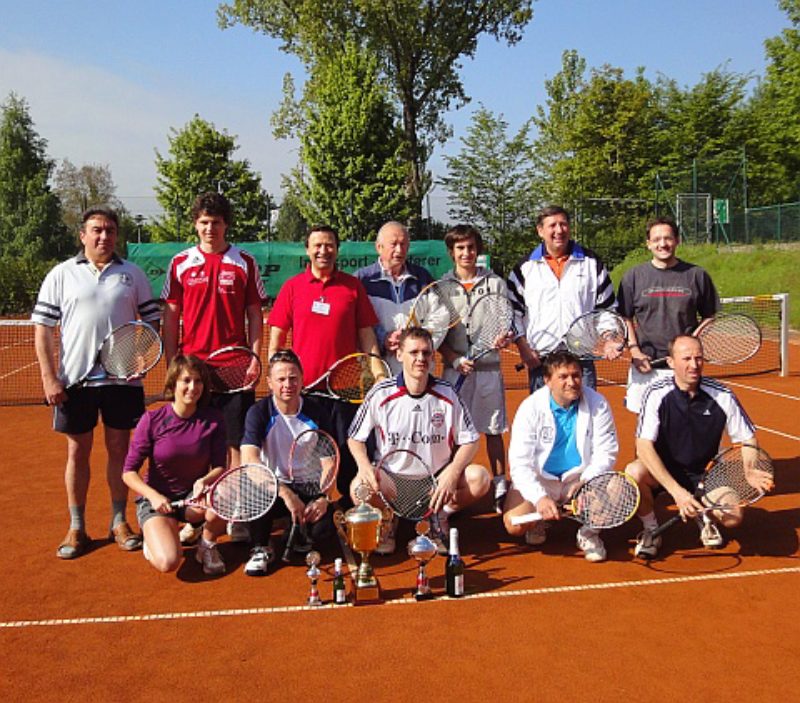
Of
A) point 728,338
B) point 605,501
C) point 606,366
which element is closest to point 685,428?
point 605,501

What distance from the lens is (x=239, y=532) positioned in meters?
4.93

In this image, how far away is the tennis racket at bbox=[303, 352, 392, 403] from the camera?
4.89m

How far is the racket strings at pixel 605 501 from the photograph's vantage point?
4238mm

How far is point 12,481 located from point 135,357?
2654 mm

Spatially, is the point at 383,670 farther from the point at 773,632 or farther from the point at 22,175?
the point at 22,175

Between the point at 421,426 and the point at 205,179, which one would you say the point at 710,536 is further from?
the point at 205,179

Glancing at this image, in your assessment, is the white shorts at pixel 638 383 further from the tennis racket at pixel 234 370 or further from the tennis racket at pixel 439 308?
the tennis racket at pixel 234 370

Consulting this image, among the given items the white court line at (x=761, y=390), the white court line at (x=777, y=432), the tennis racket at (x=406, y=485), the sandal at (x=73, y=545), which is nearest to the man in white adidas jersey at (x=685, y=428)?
the tennis racket at (x=406, y=485)

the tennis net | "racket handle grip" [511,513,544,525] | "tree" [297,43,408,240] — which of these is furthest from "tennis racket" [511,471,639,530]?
"tree" [297,43,408,240]

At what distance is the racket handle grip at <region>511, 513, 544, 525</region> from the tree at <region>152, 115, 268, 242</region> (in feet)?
76.6

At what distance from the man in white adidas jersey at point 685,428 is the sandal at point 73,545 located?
3.20 meters

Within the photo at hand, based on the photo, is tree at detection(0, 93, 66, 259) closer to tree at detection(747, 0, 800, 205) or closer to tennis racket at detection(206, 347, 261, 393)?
tree at detection(747, 0, 800, 205)

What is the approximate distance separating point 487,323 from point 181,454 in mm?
2077

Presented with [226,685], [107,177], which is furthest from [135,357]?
[107,177]
